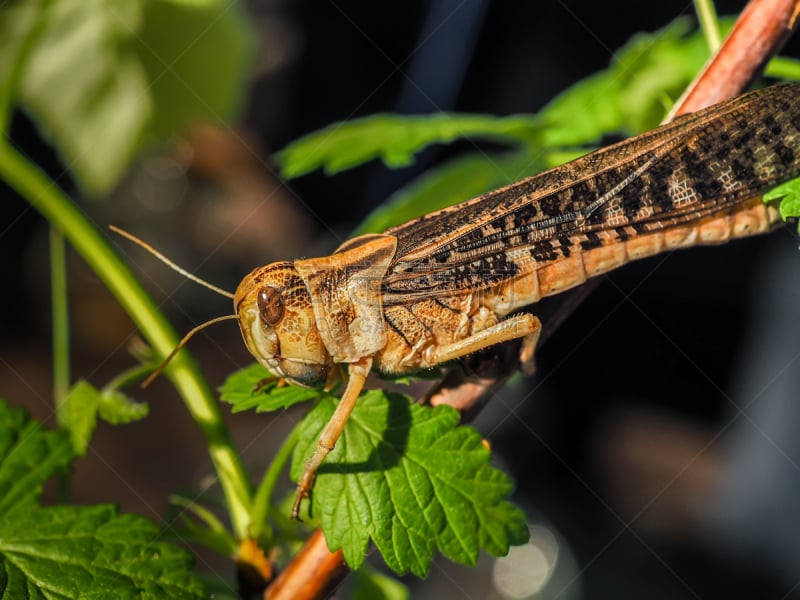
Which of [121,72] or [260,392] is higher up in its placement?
[121,72]

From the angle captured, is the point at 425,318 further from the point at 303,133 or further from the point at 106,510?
the point at 303,133

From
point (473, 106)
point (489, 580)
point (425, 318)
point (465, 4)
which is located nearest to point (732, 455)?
point (489, 580)

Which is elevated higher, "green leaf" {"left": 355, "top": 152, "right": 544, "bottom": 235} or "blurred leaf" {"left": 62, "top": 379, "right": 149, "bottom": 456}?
"blurred leaf" {"left": 62, "top": 379, "right": 149, "bottom": 456}

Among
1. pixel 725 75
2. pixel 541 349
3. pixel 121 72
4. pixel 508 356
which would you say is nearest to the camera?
pixel 725 75

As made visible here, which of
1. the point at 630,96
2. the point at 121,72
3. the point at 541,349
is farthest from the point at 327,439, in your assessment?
the point at 541,349

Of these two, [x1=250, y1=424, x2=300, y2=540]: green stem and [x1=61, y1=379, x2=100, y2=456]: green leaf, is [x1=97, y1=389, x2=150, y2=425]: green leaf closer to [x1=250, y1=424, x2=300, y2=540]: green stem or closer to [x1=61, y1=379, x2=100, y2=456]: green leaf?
[x1=61, y1=379, x2=100, y2=456]: green leaf

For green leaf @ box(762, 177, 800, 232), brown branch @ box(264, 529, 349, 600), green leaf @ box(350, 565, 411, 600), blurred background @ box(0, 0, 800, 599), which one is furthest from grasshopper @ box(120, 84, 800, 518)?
blurred background @ box(0, 0, 800, 599)

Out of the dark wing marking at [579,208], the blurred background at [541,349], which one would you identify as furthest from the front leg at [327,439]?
the blurred background at [541,349]

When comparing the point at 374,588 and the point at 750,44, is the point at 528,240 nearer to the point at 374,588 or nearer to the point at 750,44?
the point at 750,44
